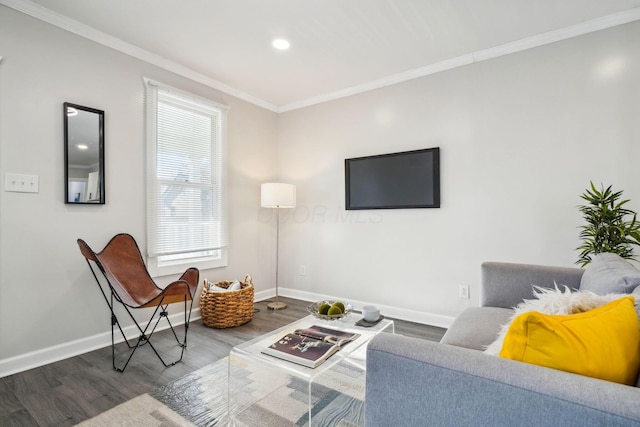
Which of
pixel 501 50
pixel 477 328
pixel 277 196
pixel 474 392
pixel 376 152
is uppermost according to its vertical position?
pixel 501 50

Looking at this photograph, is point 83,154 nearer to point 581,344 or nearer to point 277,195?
point 277,195

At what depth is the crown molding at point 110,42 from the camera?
2.28 metres

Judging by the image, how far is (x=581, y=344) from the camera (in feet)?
2.55

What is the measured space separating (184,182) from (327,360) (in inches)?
96.9

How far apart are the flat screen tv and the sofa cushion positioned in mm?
1359

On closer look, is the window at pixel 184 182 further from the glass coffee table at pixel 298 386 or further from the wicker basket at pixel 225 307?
the glass coffee table at pixel 298 386

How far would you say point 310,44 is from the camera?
279 cm

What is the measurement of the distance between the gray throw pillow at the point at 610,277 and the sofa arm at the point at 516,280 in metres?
0.22

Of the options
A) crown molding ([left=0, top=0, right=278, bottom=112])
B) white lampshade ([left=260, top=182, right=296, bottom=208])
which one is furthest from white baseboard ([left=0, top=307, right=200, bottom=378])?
crown molding ([left=0, top=0, right=278, bottom=112])

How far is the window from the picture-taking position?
3.03 metres

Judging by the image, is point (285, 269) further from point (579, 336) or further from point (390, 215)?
point (579, 336)

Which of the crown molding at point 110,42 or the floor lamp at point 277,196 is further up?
the crown molding at point 110,42

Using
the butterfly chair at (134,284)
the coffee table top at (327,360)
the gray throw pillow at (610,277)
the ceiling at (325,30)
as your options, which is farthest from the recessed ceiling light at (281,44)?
the gray throw pillow at (610,277)

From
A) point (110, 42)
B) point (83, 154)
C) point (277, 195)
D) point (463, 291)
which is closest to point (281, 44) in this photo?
point (110, 42)
